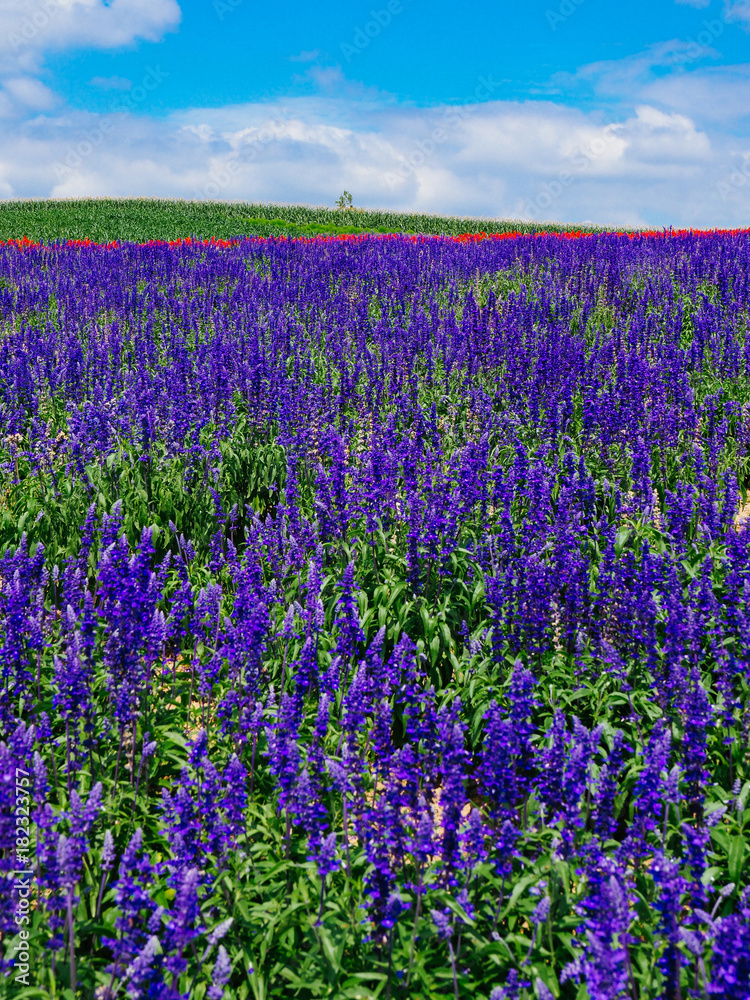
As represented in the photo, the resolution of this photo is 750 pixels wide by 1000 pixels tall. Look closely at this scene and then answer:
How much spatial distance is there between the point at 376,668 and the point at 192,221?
1864 inches

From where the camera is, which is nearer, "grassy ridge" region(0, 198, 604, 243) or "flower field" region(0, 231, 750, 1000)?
"flower field" region(0, 231, 750, 1000)

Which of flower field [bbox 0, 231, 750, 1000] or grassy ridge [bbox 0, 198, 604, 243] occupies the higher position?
grassy ridge [bbox 0, 198, 604, 243]

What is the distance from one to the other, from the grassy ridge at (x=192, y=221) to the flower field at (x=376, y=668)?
31.1 m

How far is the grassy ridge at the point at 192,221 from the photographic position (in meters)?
39.0

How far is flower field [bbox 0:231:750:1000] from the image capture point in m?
A: 2.69

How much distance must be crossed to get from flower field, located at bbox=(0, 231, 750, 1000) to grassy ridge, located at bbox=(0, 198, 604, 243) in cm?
3110

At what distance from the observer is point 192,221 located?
1775 inches

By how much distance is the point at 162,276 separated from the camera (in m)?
17.4

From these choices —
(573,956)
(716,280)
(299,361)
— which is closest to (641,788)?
(573,956)

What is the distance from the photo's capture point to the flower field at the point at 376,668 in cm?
269

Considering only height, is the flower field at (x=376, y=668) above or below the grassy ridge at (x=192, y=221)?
below

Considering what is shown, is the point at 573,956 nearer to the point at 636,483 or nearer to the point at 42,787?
the point at 42,787

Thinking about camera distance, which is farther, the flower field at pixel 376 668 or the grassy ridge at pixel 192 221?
the grassy ridge at pixel 192 221

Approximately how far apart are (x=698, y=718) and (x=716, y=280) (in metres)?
16.1
